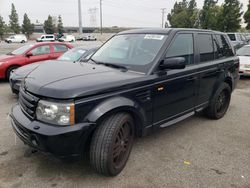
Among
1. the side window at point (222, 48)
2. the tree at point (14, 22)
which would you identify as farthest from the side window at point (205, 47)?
the tree at point (14, 22)

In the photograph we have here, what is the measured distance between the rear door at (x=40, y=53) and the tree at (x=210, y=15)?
1202 inches

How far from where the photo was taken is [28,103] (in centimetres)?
243

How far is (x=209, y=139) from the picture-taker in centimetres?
368

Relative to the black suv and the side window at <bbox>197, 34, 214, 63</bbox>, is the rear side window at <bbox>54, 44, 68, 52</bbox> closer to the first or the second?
the black suv

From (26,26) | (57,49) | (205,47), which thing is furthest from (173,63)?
(26,26)

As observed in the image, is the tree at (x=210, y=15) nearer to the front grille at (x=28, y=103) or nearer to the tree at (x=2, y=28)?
the front grille at (x=28, y=103)

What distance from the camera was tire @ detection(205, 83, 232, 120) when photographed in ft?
13.9

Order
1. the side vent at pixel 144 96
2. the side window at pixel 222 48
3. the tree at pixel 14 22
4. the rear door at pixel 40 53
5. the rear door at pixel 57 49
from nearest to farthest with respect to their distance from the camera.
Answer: the side vent at pixel 144 96, the side window at pixel 222 48, the rear door at pixel 40 53, the rear door at pixel 57 49, the tree at pixel 14 22

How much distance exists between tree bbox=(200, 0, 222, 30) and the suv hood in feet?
111

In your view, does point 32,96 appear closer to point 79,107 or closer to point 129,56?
point 79,107

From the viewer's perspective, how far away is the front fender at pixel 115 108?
2264 mm

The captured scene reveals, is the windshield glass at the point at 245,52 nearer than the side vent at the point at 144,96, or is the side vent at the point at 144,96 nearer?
the side vent at the point at 144,96

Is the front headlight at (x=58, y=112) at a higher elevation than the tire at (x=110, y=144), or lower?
higher

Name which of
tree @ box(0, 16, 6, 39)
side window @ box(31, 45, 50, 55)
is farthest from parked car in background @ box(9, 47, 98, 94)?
tree @ box(0, 16, 6, 39)
